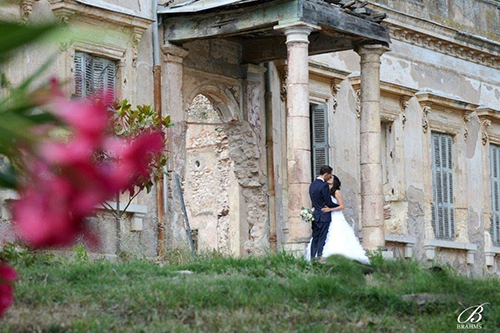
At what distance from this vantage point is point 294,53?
14.0 m

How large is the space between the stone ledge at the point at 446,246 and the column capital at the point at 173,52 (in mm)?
6641

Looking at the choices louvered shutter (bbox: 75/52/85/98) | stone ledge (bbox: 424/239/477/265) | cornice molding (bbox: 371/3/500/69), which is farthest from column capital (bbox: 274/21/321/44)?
stone ledge (bbox: 424/239/477/265)

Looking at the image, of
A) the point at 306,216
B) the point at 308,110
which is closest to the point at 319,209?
the point at 306,216

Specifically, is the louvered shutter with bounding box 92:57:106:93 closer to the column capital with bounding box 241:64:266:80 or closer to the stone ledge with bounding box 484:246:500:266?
the column capital with bounding box 241:64:266:80

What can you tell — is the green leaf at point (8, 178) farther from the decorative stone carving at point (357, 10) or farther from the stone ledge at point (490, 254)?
the stone ledge at point (490, 254)

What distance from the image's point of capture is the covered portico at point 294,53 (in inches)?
548

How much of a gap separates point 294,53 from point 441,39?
730 cm

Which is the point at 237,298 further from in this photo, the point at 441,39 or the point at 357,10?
the point at 441,39

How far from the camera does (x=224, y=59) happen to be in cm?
1614

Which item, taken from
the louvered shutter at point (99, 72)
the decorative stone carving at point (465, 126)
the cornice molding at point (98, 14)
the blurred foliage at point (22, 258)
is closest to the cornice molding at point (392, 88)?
the decorative stone carving at point (465, 126)

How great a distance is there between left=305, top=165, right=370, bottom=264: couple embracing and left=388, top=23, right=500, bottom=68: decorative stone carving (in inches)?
284

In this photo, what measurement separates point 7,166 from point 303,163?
483 inches

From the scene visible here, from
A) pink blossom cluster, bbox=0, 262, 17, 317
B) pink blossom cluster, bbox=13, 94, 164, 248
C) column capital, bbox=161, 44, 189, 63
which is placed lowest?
pink blossom cluster, bbox=0, 262, 17, 317

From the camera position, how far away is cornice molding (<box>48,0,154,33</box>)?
13234 mm
